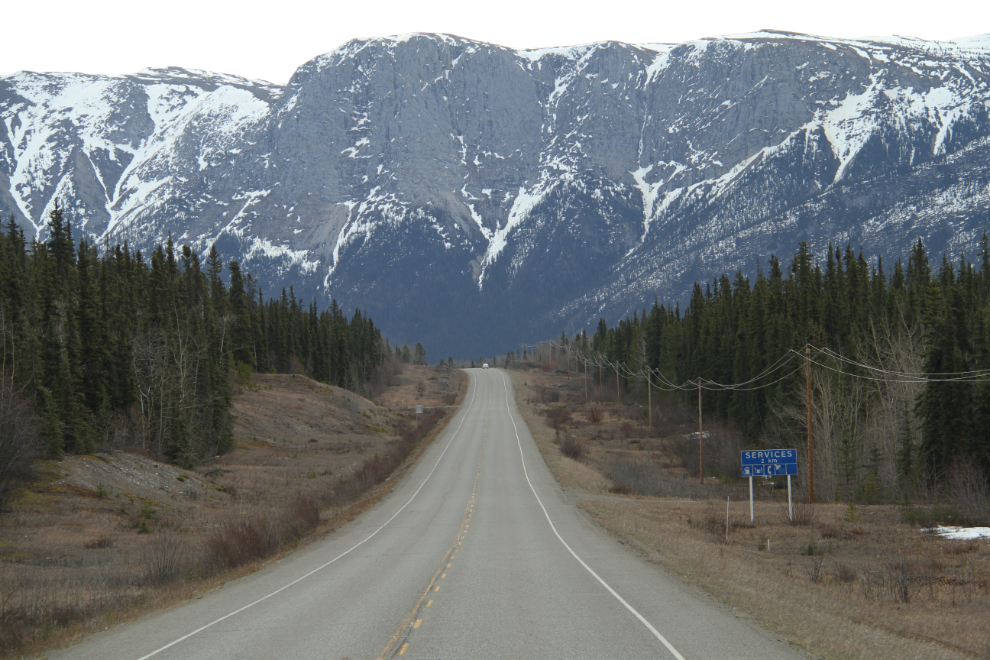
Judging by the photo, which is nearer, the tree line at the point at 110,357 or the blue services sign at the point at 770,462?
the blue services sign at the point at 770,462

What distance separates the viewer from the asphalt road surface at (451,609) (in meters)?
11.7

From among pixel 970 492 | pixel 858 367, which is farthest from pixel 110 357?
pixel 858 367

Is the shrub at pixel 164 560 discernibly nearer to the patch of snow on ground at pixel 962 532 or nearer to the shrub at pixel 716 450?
the patch of snow on ground at pixel 962 532

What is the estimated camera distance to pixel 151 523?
31.1 metres

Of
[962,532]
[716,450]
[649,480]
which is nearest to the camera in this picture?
[962,532]

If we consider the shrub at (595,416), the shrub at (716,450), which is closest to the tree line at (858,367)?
the shrub at (716,450)

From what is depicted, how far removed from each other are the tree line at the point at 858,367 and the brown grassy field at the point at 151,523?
2992cm

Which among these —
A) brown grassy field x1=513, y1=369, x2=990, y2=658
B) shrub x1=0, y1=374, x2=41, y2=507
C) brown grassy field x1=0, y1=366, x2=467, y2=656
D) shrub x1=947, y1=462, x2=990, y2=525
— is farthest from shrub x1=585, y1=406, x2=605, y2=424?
shrub x1=0, y1=374, x2=41, y2=507

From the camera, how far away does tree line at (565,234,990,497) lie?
39125 mm

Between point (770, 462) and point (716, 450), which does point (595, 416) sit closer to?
point (716, 450)

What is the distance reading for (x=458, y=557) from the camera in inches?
883

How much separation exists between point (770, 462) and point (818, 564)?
36.7 feet

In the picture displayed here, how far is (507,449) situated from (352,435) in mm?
22851

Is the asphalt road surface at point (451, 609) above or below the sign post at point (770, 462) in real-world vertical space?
below
